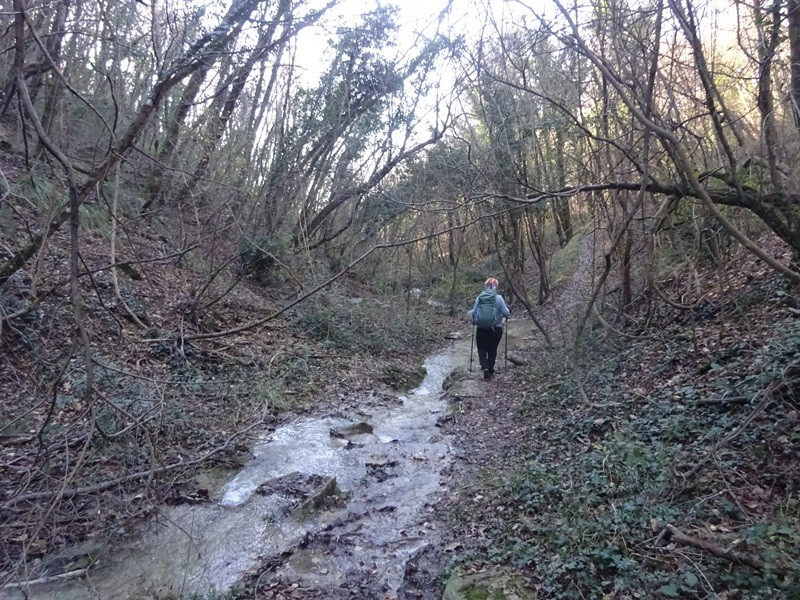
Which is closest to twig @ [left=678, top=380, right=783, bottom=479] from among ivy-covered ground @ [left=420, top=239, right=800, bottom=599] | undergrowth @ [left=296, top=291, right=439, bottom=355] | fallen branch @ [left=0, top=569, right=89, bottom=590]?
ivy-covered ground @ [left=420, top=239, right=800, bottom=599]

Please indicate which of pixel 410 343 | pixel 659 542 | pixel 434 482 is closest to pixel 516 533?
pixel 659 542

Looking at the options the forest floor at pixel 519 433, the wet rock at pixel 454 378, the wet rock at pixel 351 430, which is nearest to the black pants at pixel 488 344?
Answer: the forest floor at pixel 519 433

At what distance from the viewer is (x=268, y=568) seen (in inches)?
189

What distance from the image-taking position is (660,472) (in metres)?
4.85

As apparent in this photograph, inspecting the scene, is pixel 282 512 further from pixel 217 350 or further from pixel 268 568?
pixel 217 350

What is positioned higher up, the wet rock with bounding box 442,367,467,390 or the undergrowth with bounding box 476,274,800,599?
the undergrowth with bounding box 476,274,800,599

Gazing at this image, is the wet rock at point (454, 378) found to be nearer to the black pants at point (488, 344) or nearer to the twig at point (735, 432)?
the black pants at point (488, 344)

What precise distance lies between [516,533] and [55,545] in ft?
13.9

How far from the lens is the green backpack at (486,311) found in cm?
1111

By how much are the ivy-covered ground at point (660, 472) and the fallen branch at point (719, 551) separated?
11 millimetres

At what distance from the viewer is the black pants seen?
442 inches

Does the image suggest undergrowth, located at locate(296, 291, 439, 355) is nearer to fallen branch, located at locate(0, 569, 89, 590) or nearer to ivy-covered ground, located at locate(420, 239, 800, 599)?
ivy-covered ground, located at locate(420, 239, 800, 599)

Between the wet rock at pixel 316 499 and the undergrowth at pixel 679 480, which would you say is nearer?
the undergrowth at pixel 679 480

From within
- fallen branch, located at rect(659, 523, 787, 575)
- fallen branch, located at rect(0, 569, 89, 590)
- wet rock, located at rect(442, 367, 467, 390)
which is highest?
fallen branch, located at rect(0, 569, 89, 590)
